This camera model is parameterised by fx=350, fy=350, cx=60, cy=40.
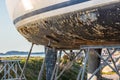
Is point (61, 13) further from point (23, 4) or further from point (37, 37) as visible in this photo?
point (37, 37)

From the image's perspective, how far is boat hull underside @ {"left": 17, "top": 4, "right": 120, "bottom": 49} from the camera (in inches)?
146

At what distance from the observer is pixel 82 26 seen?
13.2 ft

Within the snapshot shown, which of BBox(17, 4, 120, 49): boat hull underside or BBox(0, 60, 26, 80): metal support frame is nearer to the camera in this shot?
BBox(17, 4, 120, 49): boat hull underside

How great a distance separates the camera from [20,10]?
4719mm

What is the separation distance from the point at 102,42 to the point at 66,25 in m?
0.75

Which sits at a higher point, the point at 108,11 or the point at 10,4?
the point at 10,4

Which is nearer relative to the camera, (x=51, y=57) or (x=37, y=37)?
(x=37, y=37)

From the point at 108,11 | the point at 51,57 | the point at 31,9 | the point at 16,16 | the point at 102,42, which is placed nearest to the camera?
the point at 108,11

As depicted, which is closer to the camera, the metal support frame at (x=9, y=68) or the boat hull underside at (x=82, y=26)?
the boat hull underside at (x=82, y=26)

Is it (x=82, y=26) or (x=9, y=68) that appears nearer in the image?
(x=82, y=26)

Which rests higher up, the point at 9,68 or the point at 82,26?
the point at 82,26

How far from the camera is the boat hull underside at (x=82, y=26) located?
3.71 m

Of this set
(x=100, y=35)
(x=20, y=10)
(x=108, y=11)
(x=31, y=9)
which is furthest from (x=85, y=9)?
(x=20, y=10)

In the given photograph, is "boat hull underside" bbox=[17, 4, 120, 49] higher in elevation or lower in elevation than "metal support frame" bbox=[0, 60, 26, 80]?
higher
